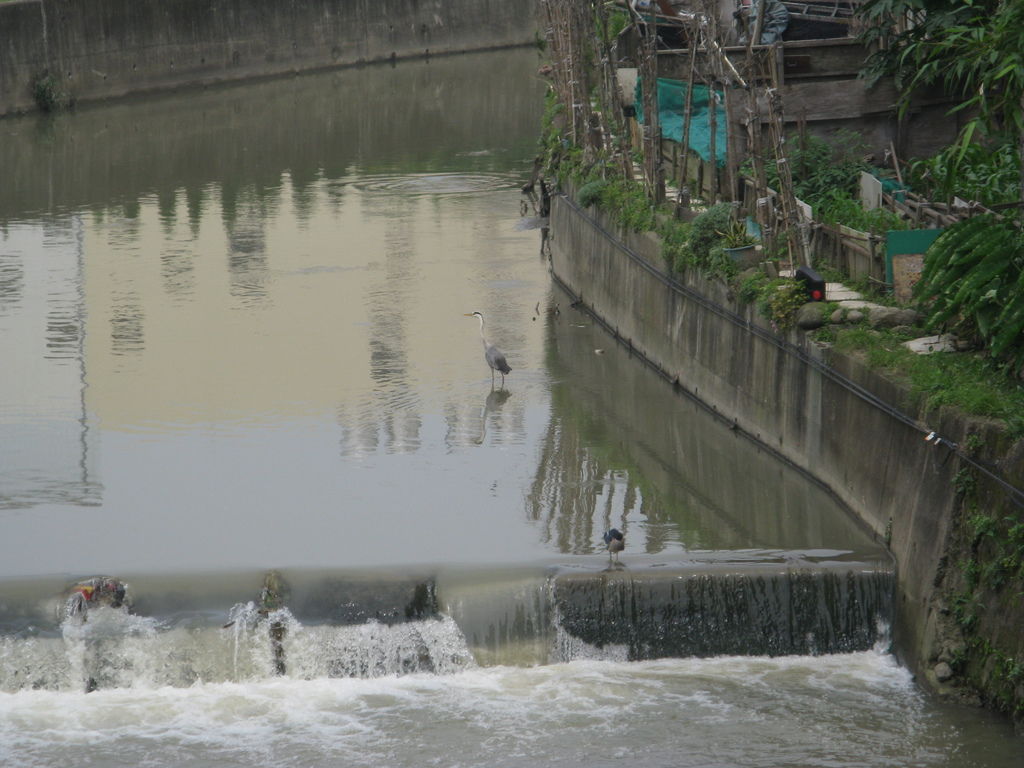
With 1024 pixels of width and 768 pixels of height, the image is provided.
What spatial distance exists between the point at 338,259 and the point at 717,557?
16.3 m

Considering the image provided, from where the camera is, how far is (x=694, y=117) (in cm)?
2567

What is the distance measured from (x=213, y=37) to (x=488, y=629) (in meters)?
49.3

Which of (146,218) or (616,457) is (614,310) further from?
(146,218)

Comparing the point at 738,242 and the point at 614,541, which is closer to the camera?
the point at 614,541

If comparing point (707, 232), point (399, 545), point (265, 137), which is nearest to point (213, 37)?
→ point (265, 137)

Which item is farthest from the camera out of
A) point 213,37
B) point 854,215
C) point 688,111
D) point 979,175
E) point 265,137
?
point 213,37

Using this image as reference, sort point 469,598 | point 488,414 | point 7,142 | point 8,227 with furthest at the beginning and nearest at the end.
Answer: point 7,142
point 8,227
point 488,414
point 469,598

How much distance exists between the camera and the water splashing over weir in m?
14.2

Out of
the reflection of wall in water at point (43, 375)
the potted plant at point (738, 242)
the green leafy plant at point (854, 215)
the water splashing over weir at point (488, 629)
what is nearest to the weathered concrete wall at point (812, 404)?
the potted plant at point (738, 242)

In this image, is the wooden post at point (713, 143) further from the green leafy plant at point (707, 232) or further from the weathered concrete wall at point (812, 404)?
the green leafy plant at point (707, 232)

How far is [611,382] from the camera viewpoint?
2225 cm

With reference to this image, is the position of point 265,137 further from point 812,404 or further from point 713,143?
point 812,404

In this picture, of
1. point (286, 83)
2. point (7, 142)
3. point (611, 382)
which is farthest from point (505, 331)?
point (286, 83)

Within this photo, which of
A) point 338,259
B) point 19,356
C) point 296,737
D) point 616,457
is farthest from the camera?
point 338,259
